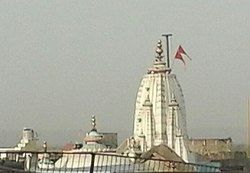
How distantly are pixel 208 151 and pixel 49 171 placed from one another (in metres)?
39.1

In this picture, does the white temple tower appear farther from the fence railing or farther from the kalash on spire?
the fence railing

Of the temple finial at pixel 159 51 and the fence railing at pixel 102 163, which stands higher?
the temple finial at pixel 159 51

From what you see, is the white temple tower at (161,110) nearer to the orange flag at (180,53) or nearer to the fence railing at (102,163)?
the orange flag at (180,53)

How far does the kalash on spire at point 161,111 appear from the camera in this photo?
46.4 meters

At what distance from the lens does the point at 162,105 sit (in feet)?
154

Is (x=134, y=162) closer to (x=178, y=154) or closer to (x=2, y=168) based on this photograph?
(x=2, y=168)

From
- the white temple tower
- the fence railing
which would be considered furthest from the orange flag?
the fence railing

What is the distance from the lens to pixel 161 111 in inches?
1849

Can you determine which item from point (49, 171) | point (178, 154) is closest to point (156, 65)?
point (178, 154)

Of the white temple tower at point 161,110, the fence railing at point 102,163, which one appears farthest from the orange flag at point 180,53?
the fence railing at point 102,163

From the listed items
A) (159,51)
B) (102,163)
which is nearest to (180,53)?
(159,51)

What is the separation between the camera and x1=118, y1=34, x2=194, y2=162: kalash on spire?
4642 centimetres

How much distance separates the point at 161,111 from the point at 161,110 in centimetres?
6

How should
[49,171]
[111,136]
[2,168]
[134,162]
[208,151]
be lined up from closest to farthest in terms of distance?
1. [2,168]
2. [134,162]
3. [49,171]
4. [208,151]
5. [111,136]
